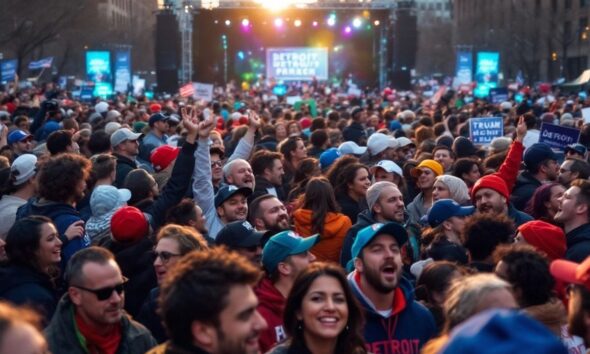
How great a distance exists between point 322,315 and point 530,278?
105 cm

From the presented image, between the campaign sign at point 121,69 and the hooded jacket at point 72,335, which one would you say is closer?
the hooded jacket at point 72,335

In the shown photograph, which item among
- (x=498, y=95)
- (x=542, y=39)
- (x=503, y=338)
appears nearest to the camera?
(x=503, y=338)

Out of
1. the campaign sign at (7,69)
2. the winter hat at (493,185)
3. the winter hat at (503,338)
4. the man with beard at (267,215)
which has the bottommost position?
the man with beard at (267,215)

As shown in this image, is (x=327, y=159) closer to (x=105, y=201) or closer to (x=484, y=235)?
(x=105, y=201)

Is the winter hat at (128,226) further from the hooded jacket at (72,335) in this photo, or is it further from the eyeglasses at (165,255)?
the hooded jacket at (72,335)

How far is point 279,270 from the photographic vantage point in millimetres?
6133

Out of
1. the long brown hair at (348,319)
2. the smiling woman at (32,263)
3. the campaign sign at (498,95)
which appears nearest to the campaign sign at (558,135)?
the smiling woman at (32,263)

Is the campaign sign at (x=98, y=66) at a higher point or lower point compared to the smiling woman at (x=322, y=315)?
higher

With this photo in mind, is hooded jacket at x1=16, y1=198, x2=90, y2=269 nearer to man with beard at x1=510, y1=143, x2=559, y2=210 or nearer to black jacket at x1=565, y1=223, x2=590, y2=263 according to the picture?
black jacket at x1=565, y1=223, x2=590, y2=263

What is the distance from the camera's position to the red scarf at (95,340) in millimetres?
5305

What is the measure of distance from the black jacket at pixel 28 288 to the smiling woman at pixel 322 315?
1.57 m

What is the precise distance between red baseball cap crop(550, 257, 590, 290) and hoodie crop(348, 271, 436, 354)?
1692 mm

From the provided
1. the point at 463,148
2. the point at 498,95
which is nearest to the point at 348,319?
the point at 463,148

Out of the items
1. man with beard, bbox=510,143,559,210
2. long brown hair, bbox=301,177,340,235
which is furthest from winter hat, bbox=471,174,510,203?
man with beard, bbox=510,143,559,210
